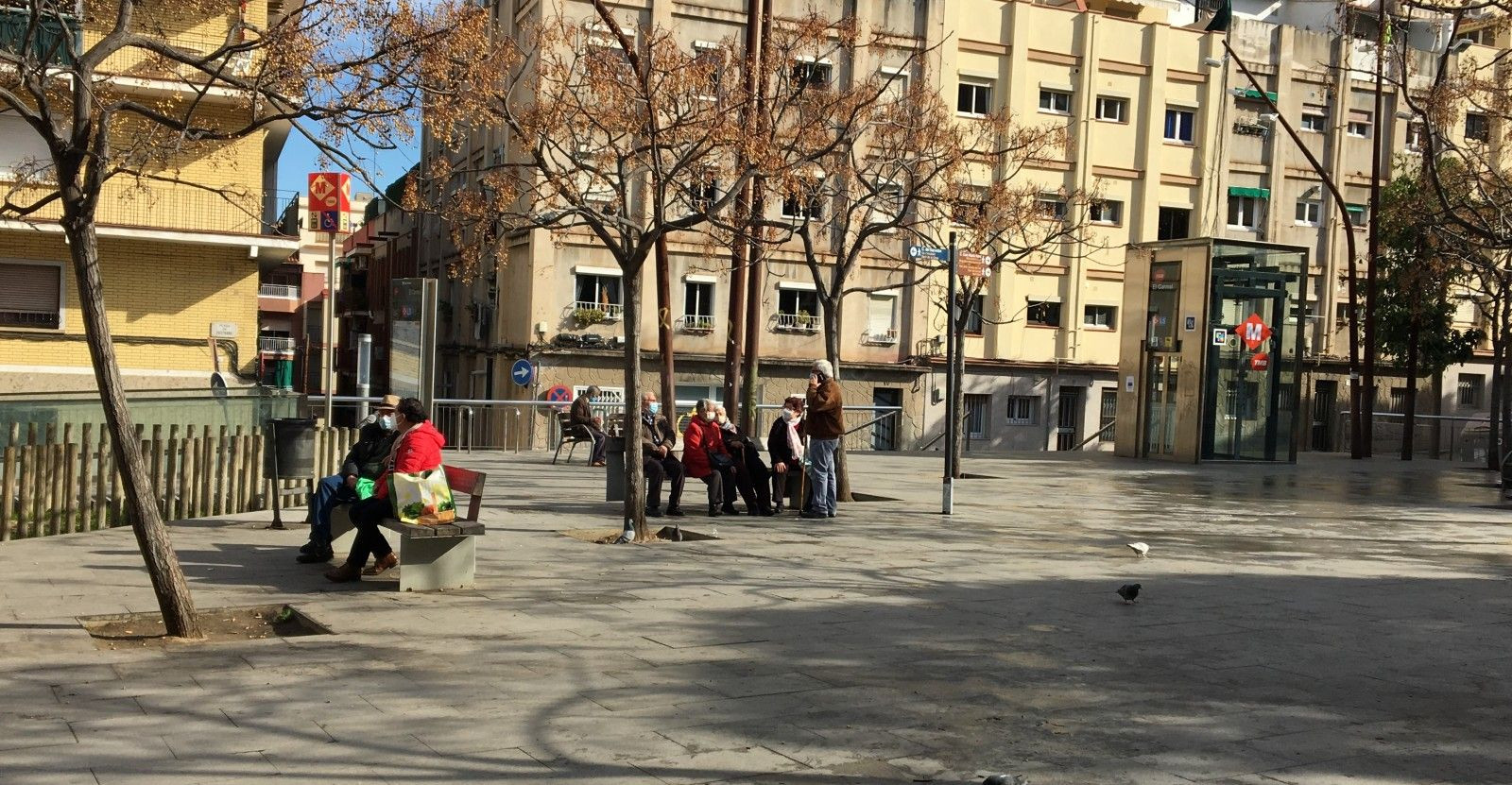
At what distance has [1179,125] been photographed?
1905 inches

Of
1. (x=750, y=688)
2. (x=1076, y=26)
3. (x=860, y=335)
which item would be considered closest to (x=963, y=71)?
(x=1076, y=26)

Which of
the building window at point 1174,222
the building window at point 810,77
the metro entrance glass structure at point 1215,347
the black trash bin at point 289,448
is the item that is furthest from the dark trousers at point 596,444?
the building window at point 1174,222

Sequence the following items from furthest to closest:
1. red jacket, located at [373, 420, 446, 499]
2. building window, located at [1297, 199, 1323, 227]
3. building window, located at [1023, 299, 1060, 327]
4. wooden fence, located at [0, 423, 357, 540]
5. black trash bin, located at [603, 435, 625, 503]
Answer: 1. building window, located at [1297, 199, 1323, 227]
2. building window, located at [1023, 299, 1060, 327]
3. black trash bin, located at [603, 435, 625, 503]
4. wooden fence, located at [0, 423, 357, 540]
5. red jacket, located at [373, 420, 446, 499]

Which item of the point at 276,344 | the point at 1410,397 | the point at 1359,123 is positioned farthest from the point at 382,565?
the point at 276,344

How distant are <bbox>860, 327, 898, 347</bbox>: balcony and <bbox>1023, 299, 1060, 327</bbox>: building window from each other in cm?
463

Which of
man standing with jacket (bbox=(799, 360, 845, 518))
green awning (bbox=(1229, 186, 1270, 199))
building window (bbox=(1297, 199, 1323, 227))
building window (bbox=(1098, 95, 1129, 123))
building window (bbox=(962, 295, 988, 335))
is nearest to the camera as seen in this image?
man standing with jacket (bbox=(799, 360, 845, 518))

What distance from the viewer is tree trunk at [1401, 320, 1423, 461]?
37344 mm

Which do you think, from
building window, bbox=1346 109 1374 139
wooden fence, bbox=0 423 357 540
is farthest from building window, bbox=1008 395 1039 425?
wooden fence, bbox=0 423 357 540

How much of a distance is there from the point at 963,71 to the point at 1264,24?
11.2m

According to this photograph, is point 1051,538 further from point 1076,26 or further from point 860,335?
point 1076,26

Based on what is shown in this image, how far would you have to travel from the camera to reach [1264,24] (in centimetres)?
4922

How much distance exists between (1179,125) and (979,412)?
36.8 feet

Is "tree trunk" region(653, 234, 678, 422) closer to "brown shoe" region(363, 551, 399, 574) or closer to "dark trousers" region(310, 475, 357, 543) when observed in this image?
"dark trousers" region(310, 475, 357, 543)

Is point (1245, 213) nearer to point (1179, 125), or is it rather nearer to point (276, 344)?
point (1179, 125)
